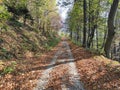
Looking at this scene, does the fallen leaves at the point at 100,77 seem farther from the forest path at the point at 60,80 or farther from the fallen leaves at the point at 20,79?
the fallen leaves at the point at 20,79

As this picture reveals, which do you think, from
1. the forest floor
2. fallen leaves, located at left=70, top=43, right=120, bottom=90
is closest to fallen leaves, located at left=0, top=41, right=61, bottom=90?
the forest floor

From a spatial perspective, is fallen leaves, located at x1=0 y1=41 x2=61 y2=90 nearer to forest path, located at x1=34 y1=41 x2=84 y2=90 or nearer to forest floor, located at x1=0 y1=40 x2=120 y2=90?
forest floor, located at x1=0 y1=40 x2=120 y2=90

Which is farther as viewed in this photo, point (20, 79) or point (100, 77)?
point (100, 77)

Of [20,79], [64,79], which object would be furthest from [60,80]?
[20,79]

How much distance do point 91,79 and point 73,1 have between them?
22.5 m

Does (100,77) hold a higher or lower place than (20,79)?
lower

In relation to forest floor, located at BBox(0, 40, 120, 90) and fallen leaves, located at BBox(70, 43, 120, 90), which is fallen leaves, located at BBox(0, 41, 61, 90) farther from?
fallen leaves, located at BBox(70, 43, 120, 90)

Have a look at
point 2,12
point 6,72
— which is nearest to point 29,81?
point 6,72

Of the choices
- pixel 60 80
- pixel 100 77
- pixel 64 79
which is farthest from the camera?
pixel 100 77

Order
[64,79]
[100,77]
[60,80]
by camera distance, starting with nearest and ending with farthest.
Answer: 1. [60,80]
2. [64,79]
3. [100,77]

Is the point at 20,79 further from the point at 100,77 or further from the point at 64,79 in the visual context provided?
the point at 100,77

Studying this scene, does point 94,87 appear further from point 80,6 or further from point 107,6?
point 80,6

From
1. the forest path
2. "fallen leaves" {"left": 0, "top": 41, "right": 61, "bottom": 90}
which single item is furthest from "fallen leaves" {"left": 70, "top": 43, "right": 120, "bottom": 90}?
"fallen leaves" {"left": 0, "top": 41, "right": 61, "bottom": 90}

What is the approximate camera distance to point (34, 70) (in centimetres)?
1341
